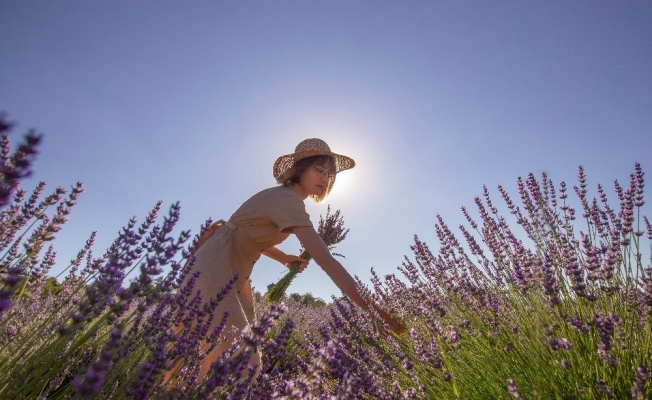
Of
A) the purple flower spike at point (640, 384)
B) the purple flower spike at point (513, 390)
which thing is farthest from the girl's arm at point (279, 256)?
the purple flower spike at point (640, 384)

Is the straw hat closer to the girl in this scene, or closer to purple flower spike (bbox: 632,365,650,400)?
the girl

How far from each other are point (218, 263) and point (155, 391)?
1.02m

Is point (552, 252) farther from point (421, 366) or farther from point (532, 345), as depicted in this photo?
point (421, 366)

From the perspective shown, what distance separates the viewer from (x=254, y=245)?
2461 millimetres

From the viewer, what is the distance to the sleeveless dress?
219cm

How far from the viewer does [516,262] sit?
1.71m

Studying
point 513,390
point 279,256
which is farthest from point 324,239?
point 513,390

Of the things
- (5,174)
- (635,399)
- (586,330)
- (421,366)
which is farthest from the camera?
(421,366)

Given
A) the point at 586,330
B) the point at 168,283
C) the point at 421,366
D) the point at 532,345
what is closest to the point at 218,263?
the point at 168,283

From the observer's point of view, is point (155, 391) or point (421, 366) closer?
point (155, 391)

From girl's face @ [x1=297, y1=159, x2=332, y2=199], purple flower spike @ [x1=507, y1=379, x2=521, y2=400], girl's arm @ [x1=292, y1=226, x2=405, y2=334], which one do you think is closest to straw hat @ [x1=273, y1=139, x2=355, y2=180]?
girl's face @ [x1=297, y1=159, x2=332, y2=199]

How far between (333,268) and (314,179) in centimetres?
93

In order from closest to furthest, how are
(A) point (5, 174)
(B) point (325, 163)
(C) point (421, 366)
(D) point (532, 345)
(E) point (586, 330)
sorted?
(A) point (5, 174) < (E) point (586, 330) < (D) point (532, 345) < (C) point (421, 366) < (B) point (325, 163)

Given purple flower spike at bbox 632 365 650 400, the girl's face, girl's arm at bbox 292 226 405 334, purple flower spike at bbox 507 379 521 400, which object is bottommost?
purple flower spike at bbox 507 379 521 400
